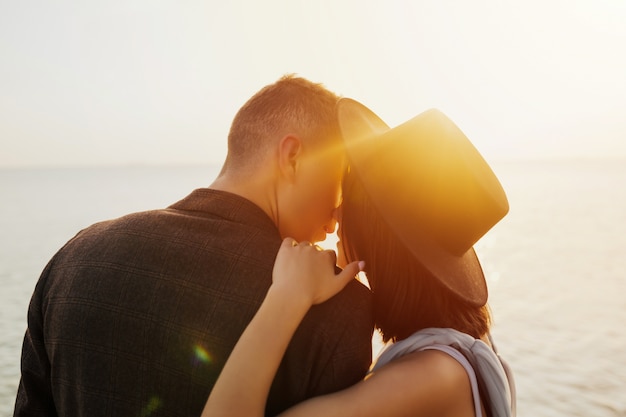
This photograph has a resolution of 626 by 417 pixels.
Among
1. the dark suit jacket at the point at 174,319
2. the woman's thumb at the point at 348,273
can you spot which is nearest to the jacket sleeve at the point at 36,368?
the dark suit jacket at the point at 174,319

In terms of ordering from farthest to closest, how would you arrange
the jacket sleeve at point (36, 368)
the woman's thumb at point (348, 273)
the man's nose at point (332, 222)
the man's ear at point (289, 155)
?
the man's nose at point (332, 222)
the man's ear at point (289, 155)
the jacket sleeve at point (36, 368)
the woman's thumb at point (348, 273)

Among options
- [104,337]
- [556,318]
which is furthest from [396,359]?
[556,318]

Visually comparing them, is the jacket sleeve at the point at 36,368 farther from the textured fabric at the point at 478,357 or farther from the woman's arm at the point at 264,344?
the textured fabric at the point at 478,357

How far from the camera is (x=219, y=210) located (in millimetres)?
1649

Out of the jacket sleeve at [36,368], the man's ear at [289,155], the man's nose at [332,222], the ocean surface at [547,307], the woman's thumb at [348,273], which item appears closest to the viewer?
the woman's thumb at [348,273]

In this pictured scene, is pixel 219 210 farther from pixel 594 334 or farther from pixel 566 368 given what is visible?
pixel 594 334

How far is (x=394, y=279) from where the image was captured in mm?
1888

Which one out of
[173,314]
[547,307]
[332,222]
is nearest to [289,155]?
[332,222]

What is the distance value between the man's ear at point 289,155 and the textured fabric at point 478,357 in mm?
645

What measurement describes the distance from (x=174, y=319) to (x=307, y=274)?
362mm

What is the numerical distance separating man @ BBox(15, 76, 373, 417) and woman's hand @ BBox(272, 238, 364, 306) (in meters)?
0.03

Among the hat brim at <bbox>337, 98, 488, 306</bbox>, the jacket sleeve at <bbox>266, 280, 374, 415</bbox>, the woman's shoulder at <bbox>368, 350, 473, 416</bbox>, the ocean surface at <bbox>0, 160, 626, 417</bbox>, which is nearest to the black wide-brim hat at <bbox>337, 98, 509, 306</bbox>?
the hat brim at <bbox>337, 98, 488, 306</bbox>

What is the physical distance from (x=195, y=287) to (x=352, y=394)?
481 mm

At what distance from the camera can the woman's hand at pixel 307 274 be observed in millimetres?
1486
